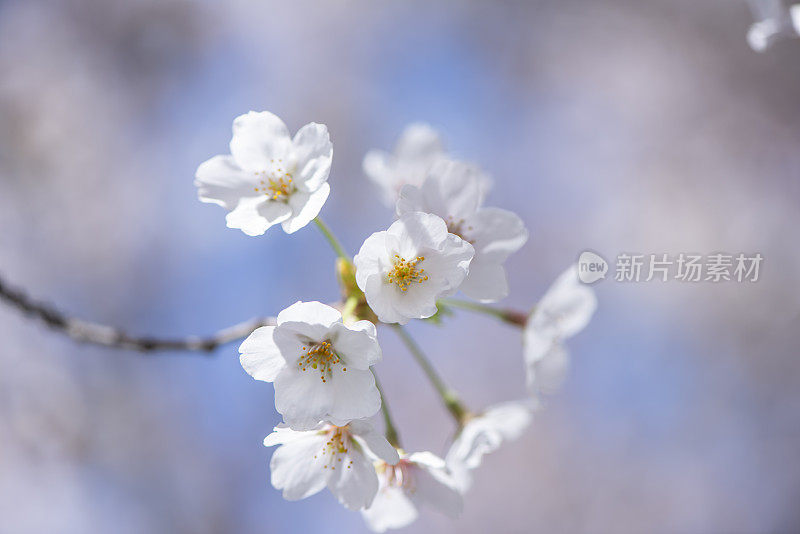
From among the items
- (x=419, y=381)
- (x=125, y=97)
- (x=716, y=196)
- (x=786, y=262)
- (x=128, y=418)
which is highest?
(x=716, y=196)

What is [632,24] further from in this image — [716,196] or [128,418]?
[128,418]

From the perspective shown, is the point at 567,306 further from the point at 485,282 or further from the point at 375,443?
the point at 375,443

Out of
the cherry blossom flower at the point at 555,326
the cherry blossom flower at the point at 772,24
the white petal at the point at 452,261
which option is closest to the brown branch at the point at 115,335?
the white petal at the point at 452,261

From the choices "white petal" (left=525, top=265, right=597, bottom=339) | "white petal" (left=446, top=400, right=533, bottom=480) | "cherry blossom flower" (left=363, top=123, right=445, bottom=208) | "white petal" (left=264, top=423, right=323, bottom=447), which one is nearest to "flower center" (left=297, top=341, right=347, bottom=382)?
"white petal" (left=264, top=423, right=323, bottom=447)

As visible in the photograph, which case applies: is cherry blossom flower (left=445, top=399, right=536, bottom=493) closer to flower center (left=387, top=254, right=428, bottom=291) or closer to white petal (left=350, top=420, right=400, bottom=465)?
white petal (left=350, top=420, right=400, bottom=465)

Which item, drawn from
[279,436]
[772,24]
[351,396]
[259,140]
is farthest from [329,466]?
[772,24]

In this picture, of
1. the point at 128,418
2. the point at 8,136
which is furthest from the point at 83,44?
the point at 128,418

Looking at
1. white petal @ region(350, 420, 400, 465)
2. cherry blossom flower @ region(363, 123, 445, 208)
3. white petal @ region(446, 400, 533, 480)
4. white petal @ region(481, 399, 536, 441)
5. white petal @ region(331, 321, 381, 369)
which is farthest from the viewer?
cherry blossom flower @ region(363, 123, 445, 208)
